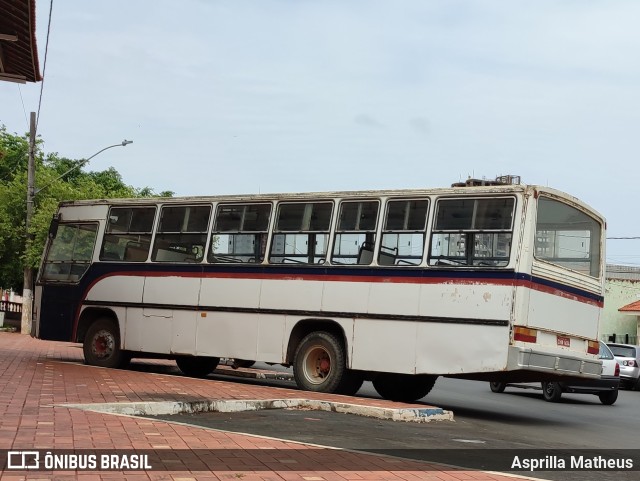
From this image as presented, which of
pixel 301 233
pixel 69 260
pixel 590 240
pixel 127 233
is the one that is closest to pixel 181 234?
pixel 127 233

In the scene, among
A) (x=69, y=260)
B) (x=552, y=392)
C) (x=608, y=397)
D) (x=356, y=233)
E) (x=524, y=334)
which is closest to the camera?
(x=524, y=334)

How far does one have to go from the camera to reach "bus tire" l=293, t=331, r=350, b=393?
1639 centimetres

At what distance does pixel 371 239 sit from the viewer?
1636 cm

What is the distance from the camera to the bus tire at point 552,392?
22.4 m

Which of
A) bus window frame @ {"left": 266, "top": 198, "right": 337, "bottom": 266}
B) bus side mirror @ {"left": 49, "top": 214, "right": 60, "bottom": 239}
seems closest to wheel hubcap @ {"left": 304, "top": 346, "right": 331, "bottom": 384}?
bus window frame @ {"left": 266, "top": 198, "right": 337, "bottom": 266}

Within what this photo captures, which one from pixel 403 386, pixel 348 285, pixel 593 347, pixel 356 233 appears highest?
pixel 356 233

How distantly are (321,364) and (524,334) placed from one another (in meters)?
3.77

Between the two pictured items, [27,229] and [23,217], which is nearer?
[27,229]

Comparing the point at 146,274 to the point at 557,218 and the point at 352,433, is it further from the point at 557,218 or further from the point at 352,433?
the point at 352,433

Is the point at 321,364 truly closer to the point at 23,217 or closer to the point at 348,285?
the point at 348,285

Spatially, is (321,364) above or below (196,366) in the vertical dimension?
above

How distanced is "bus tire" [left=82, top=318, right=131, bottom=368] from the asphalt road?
470 centimetres

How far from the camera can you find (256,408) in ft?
42.7

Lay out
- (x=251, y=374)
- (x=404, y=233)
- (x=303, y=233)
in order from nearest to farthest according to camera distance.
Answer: (x=404, y=233)
(x=303, y=233)
(x=251, y=374)
